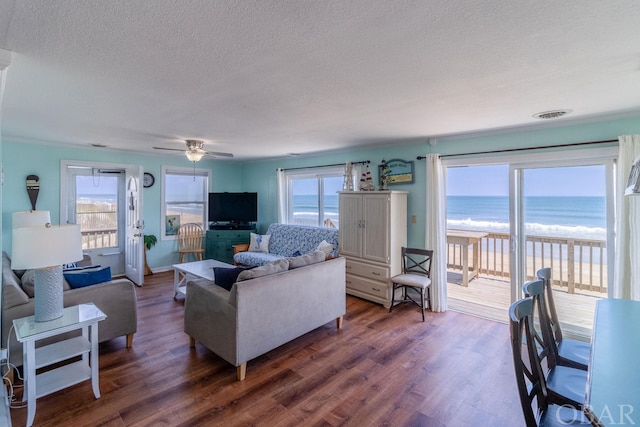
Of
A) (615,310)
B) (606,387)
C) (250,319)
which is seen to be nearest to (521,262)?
(615,310)

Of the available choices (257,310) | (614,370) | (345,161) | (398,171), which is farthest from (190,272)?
(614,370)

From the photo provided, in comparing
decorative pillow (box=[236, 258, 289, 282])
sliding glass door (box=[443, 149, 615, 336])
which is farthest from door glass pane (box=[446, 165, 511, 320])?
decorative pillow (box=[236, 258, 289, 282])

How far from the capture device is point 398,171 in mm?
4516

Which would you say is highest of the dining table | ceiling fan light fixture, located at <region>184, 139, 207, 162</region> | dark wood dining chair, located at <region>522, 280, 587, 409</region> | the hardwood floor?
ceiling fan light fixture, located at <region>184, 139, 207, 162</region>

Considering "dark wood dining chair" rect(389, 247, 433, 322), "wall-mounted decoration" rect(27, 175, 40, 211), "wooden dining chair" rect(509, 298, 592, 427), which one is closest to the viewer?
"wooden dining chair" rect(509, 298, 592, 427)

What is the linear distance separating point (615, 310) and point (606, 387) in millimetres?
1083

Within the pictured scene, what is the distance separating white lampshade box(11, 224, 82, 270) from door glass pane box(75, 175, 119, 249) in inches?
154

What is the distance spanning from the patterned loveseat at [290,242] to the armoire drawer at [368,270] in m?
0.36

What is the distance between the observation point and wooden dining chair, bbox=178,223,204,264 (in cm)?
607

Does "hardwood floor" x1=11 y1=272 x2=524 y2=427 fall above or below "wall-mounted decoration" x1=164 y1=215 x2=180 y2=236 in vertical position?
below

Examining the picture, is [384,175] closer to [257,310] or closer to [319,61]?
[257,310]

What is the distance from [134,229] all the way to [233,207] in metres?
1.85

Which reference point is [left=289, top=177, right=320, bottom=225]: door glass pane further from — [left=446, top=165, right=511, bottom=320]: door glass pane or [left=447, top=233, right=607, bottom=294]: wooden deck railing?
[left=447, top=233, right=607, bottom=294]: wooden deck railing

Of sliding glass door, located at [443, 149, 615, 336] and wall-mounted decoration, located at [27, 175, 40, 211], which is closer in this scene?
sliding glass door, located at [443, 149, 615, 336]
